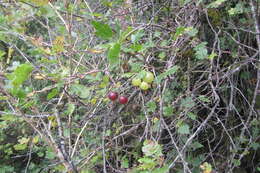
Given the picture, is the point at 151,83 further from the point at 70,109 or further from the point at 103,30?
the point at 103,30

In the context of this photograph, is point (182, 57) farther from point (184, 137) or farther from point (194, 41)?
point (184, 137)

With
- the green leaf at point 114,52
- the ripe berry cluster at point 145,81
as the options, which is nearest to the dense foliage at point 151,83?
the ripe berry cluster at point 145,81

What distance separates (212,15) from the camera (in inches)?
68.6

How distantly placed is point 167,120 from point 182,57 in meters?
0.37

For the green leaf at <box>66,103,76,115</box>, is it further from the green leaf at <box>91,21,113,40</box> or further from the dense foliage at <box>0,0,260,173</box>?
the green leaf at <box>91,21,113,40</box>

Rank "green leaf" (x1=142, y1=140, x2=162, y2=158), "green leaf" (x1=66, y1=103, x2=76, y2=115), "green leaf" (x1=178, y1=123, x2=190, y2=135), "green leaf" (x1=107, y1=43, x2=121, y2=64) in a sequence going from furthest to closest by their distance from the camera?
"green leaf" (x1=178, y1=123, x2=190, y2=135) → "green leaf" (x1=66, y1=103, x2=76, y2=115) → "green leaf" (x1=142, y1=140, x2=162, y2=158) → "green leaf" (x1=107, y1=43, x2=121, y2=64)

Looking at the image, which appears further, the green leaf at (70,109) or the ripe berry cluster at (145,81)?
the green leaf at (70,109)

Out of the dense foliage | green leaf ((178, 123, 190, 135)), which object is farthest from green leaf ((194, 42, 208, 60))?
green leaf ((178, 123, 190, 135))

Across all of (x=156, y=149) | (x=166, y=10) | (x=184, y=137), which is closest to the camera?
(x=156, y=149)

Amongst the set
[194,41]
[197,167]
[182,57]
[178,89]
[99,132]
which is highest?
[194,41]

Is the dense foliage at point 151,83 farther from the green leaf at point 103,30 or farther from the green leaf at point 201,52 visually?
the green leaf at point 103,30

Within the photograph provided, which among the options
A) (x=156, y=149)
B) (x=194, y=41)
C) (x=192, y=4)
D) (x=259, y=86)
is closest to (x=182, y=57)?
(x=194, y=41)

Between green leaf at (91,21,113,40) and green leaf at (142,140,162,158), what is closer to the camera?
green leaf at (91,21,113,40)

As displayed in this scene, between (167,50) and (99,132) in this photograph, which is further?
(99,132)
